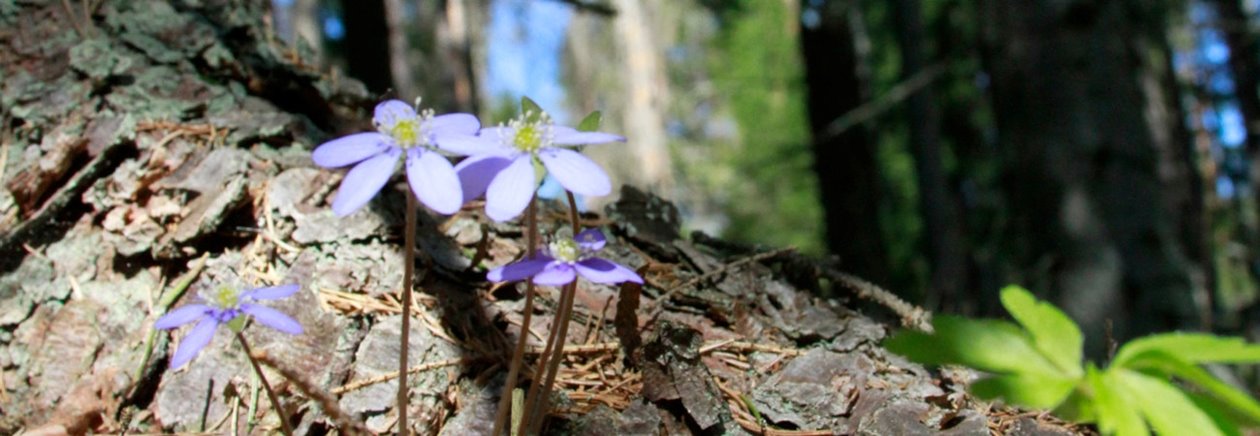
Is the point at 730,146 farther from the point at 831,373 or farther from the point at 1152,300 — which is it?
the point at 831,373

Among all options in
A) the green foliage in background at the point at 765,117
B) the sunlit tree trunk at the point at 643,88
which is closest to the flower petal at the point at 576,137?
the sunlit tree trunk at the point at 643,88

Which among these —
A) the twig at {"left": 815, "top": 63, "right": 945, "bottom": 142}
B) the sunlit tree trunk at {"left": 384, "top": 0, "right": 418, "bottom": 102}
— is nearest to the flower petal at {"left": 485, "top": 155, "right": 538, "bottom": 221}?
the sunlit tree trunk at {"left": 384, "top": 0, "right": 418, "bottom": 102}

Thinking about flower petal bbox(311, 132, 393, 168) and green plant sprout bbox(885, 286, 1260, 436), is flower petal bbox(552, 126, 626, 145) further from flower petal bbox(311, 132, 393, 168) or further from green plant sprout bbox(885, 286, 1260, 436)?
green plant sprout bbox(885, 286, 1260, 436)

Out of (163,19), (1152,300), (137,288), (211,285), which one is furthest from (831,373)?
(1152,300)

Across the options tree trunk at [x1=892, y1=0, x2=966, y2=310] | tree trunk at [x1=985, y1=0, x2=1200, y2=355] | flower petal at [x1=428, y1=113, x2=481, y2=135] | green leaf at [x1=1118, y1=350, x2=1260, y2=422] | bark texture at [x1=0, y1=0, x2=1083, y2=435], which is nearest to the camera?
green leaf at [x1=1118, y1=350, x2=1260, y2=422]

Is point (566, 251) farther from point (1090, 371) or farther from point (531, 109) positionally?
point (1090, 371)

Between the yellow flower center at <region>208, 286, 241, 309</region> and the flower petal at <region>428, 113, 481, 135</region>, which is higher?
the flower petal at <region>428, 113, 481, 135</region>

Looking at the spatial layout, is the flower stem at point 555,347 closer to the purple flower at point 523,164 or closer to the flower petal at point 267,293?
the purple flower at point 523,164
